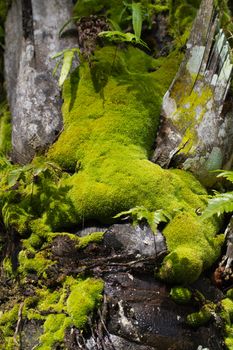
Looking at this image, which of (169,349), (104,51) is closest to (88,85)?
(104,51)

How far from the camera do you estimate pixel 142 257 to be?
11.3 feet

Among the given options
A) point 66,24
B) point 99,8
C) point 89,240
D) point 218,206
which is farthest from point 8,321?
point 99,8

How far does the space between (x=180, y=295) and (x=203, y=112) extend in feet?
6.35

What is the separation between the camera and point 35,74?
4.77 metres

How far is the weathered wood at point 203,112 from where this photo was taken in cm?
412

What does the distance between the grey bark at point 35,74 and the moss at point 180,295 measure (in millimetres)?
2092

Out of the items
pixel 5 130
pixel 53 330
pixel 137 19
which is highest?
pixel 137 19

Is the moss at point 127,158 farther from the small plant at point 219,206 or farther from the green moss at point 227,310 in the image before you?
the green moss at point 227,310

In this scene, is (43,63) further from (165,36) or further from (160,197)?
(160,197)

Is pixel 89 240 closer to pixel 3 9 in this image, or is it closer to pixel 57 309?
pixel 57 309

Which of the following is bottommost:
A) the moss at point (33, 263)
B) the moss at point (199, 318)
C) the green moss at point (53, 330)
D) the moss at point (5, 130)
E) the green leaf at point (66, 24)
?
the green moss at point (53, 330)

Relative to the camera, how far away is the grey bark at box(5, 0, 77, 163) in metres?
4.48

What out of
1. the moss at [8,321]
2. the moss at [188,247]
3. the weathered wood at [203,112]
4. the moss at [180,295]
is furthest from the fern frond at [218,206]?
the moss at [8,321]

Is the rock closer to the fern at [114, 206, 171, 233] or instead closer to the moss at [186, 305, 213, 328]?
the moss at [186, 305, 213, 328]
